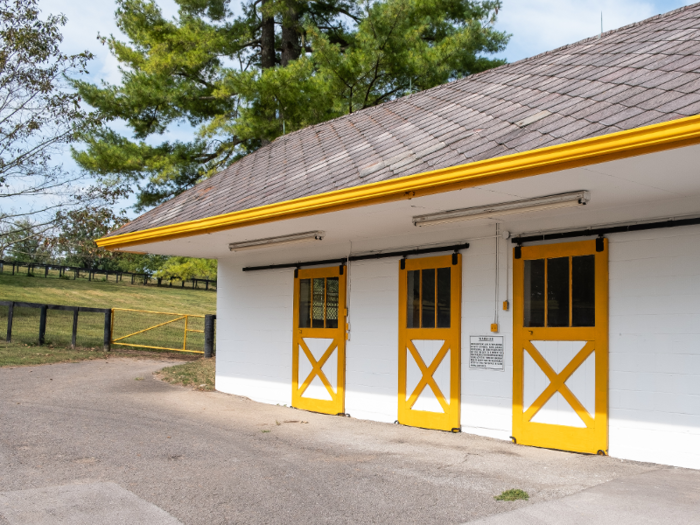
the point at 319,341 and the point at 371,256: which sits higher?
the point at 371,256

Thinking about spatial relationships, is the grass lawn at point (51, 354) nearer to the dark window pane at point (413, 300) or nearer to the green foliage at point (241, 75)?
the green foliage at point (241, 75)

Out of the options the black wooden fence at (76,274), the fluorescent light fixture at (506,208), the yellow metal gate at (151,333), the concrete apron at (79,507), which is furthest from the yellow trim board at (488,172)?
the black wooden fence at (76,274)

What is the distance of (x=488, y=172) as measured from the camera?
5910mm

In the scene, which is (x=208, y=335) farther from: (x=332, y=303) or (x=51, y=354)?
(x=332, y=303)

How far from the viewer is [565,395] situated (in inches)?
279

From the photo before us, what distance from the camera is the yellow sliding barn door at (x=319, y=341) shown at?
9906 mm

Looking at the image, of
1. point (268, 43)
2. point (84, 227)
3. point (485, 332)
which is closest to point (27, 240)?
point (84, 227)

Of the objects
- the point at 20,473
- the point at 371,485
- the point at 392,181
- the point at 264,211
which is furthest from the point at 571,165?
the point at 20,473

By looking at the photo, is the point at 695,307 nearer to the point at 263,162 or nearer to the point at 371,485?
the point at 371,485

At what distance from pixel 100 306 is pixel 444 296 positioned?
2674 centimetres

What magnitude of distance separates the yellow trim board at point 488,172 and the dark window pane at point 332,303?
197 cm

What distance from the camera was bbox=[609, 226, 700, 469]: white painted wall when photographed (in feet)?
20.3

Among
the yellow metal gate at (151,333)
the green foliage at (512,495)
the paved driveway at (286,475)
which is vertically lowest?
the paved driveway at (286,475)

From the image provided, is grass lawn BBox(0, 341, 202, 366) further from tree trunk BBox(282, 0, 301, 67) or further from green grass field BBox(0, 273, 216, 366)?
tree trunk BBox(282, 0, 301, 67)
